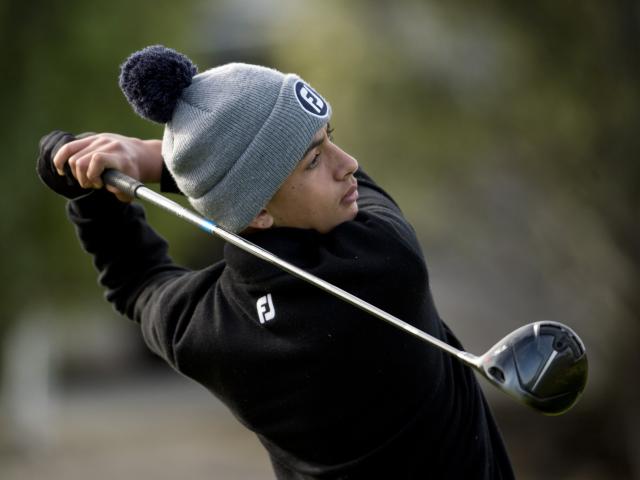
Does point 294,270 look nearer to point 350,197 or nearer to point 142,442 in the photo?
point 350,197

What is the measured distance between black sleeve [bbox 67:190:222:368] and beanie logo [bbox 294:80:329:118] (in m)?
0.54

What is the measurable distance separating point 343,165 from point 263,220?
0.74 feet

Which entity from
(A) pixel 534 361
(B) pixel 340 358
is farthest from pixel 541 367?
(B) pixel 340 358

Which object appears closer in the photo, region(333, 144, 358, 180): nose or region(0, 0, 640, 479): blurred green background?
region(333, 144, 358, 180): nose

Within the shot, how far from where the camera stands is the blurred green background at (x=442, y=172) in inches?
355

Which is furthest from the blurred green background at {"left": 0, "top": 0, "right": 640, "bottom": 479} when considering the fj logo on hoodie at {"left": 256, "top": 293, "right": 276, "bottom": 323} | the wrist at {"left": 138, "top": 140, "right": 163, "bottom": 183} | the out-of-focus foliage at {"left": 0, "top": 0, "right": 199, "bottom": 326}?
the fj logo on hoodie at {"left": 256, "top": 293, "right": 276, "bottom": 323}

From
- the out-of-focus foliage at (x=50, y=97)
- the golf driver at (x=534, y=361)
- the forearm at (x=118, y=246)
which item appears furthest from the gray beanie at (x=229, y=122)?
the out-of-focus foliage at (x=50, y=97)

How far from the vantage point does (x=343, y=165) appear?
264cm

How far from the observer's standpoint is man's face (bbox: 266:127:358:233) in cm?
262

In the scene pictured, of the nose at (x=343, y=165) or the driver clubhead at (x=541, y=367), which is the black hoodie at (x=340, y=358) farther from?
the driver clubhead at (x=541, y=367)

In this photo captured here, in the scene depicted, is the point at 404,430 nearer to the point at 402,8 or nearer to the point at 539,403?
the point at 539,403

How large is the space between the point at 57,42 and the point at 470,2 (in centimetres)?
448

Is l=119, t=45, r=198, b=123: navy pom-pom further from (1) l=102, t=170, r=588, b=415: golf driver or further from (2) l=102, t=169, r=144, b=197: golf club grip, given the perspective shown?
(1) l=102, t=170, r=588, b=415: golf driver

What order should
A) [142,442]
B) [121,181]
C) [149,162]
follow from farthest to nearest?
[142,442] → [149,162] → [121,181]
